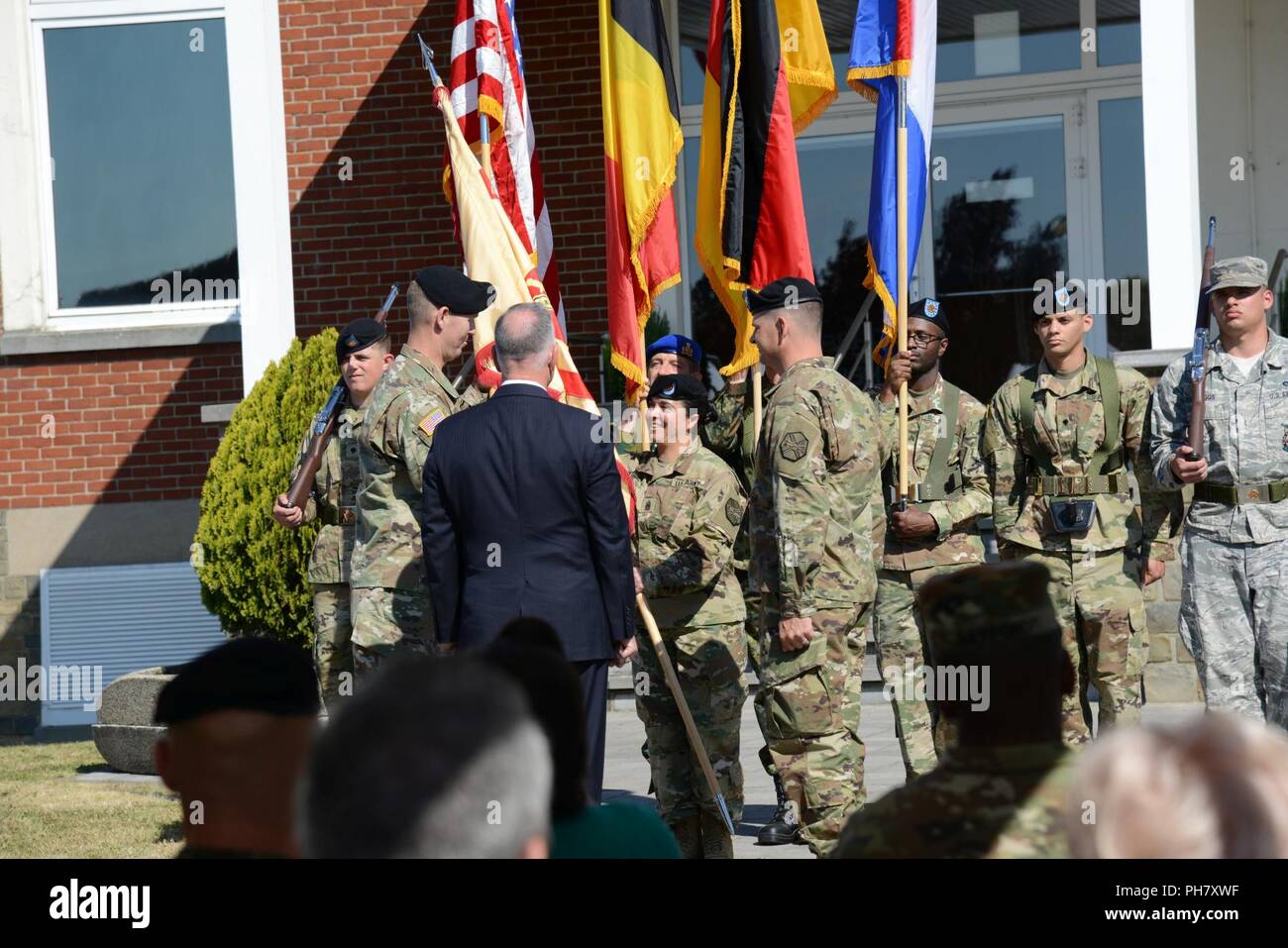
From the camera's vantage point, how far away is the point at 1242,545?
21.1 ft

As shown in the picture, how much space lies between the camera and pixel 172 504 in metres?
11.9

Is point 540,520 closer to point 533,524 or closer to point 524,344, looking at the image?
point 533,524

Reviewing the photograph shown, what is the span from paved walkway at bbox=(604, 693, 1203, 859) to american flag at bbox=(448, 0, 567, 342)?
2.62 meters

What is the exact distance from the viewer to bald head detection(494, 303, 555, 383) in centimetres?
574

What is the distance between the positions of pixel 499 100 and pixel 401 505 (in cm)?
315

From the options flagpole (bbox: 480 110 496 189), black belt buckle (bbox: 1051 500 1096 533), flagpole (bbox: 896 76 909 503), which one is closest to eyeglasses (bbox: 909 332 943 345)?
flagpole (bbox: 896 76 909 503)

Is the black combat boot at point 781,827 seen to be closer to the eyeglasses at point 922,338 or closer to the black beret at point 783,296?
the black beret at point 783,296

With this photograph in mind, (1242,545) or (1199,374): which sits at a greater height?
(1199,374)

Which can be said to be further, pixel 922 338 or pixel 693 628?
pixel 922 338

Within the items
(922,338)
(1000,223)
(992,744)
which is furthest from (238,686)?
(1000,223)

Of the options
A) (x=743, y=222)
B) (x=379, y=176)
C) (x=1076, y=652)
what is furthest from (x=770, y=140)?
(x=379, y=176)

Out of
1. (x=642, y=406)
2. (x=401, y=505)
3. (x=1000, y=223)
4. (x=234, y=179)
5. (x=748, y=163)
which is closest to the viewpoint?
(x=401, y=505)

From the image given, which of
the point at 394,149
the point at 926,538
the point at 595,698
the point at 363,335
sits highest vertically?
the point at 394,149

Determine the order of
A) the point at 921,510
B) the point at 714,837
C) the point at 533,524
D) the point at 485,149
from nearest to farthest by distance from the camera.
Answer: the point at 533,524, the point at 714,837, the point at 921,510, the point at 485,149
